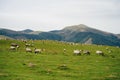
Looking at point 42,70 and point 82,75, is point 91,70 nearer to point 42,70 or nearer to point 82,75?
point 82,75

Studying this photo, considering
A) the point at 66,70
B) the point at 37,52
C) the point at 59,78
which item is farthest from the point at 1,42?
the point at 59,78

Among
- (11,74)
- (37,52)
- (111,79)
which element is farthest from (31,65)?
(37,52)

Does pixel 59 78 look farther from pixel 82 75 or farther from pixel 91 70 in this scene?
pixel 91 70

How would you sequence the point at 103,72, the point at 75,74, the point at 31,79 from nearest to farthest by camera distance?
the point at 31,79
the point at 75,74
the point at 103,72

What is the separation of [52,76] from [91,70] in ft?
29.5

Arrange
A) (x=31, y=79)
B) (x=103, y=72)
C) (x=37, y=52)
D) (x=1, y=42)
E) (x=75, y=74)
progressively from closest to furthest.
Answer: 1. (x=31, y=79)
2. (x=75, y=74)
3. (x=103, y=72)
4. (x=37, y=52)
5. (x=1, y=42)

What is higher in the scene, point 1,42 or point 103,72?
point 1,42

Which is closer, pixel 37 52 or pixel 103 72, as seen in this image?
pixel 103 72

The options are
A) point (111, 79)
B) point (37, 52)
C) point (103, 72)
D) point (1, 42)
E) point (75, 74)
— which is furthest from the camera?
point (1, 42)

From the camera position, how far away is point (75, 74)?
36.6 m

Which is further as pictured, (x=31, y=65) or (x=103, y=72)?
(x=31, y=65)

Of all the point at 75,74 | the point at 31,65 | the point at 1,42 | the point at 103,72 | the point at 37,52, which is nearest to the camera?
the point at 75,74

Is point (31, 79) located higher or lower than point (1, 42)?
lower

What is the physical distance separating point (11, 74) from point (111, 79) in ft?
47.5
